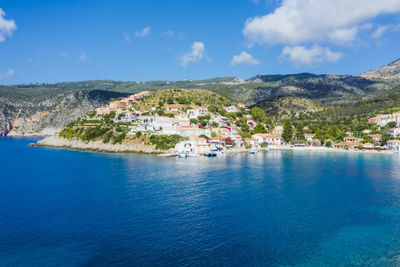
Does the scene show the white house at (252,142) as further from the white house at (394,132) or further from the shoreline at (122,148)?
the white house at (394,132)

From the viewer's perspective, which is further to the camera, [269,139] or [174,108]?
[174,108]

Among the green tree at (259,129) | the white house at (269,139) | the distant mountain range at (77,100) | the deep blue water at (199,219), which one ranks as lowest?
the deep blue water at (199,219)

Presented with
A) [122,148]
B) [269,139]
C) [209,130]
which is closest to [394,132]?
[269,139]

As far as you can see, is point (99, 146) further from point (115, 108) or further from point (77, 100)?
point (77, 100)

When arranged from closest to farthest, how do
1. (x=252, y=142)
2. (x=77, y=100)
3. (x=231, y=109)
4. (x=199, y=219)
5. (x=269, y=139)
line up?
(x=199, y=219) < (x=252, y=142) < (x=269, y=139) < (x=231, y=109) < (x=77, y=100)

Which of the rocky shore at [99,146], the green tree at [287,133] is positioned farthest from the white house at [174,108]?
the green tree at [287,133]

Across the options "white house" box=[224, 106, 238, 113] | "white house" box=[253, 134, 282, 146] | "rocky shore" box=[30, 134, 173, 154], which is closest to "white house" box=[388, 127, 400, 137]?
"white house" box=[253, 134, 282, 146]
